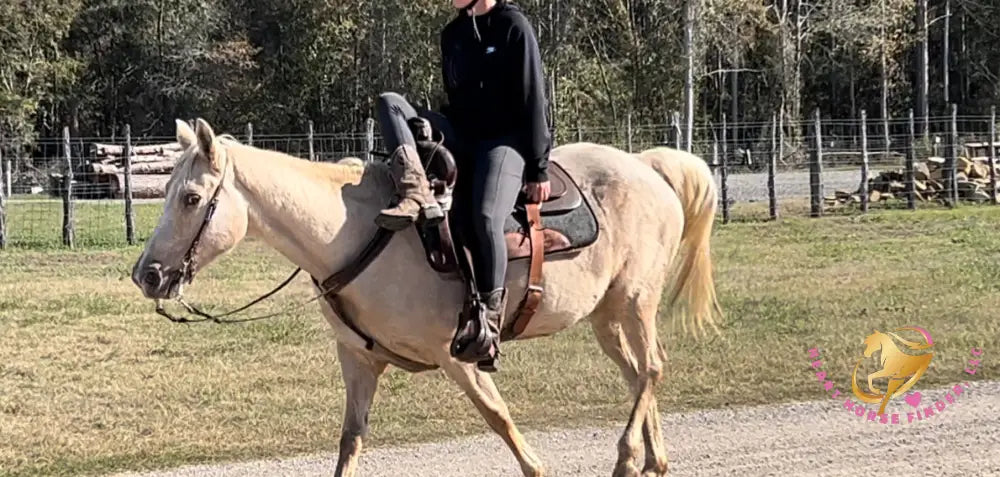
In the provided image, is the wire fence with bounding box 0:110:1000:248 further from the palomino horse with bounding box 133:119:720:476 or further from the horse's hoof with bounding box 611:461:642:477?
the horse's hoof with bounding box 611:461:642:477

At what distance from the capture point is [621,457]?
17.7 feet

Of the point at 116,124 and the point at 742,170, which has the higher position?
the point at 116,124

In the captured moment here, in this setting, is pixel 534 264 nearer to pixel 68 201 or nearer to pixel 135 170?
pixel 68 201

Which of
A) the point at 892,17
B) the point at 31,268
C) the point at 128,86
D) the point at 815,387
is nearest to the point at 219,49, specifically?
the point at 128,86

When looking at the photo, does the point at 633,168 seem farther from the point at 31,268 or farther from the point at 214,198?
the point at 31,268

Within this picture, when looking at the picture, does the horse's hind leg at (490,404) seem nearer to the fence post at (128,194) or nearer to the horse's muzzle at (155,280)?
the horse's muzzle at (155,280)

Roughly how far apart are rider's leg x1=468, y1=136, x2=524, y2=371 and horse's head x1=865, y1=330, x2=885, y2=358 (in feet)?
15.8

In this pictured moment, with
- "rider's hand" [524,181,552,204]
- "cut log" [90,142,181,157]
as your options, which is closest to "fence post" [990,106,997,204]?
"cut log" [90,142,181,157]

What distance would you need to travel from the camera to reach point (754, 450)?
6047 millimetres

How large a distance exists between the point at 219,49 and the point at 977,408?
1641 inches

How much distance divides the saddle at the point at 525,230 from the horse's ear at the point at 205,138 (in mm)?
913

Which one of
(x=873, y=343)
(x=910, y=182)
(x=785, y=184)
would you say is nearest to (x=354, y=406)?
(x=873, y=343)

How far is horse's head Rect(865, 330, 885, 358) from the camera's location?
8.44 m

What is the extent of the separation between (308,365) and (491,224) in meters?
4.52
